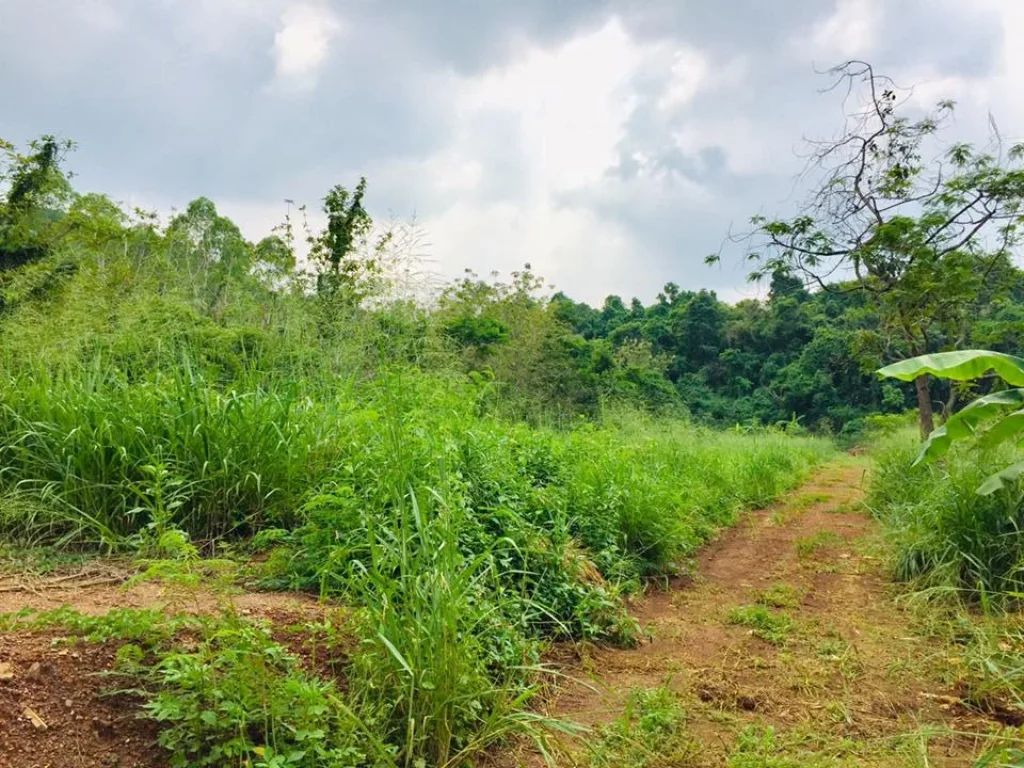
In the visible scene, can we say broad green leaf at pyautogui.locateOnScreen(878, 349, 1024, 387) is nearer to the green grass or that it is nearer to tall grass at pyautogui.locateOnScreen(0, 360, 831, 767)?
tall grass at pyautogui.locateOnScreen(0, 360, 831, 767)

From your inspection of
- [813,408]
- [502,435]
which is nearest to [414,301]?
[502,435]

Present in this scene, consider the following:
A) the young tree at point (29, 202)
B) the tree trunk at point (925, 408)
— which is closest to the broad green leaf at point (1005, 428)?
the tree trunk at point (925, 408)

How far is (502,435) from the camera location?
467cm

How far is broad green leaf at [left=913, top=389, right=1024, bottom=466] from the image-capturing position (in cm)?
326

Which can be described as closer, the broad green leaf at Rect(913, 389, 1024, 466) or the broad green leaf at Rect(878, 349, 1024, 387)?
the broad green leaf at Rect(878, 349, 1024, 387)

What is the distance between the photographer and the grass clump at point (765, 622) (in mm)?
3518

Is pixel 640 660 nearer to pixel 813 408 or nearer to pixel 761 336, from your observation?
pixel 813 408

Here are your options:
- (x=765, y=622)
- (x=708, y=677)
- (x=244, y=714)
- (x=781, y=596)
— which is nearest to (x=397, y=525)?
(x=244, y=714)

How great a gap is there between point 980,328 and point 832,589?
6.40m

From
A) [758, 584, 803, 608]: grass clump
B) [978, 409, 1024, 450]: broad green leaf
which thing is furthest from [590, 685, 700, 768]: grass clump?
[978, 409, 1024, 450]: broad green leaf

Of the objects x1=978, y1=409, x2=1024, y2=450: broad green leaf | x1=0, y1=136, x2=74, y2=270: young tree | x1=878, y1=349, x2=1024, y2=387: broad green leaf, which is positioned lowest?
x1=978, y1=409, x2=1024, y2=450: broad green leaf

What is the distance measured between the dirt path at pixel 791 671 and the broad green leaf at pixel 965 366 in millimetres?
1430

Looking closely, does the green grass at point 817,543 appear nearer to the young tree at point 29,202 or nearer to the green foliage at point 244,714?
the green foliage at point 244,714

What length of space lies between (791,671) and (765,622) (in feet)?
2.28
